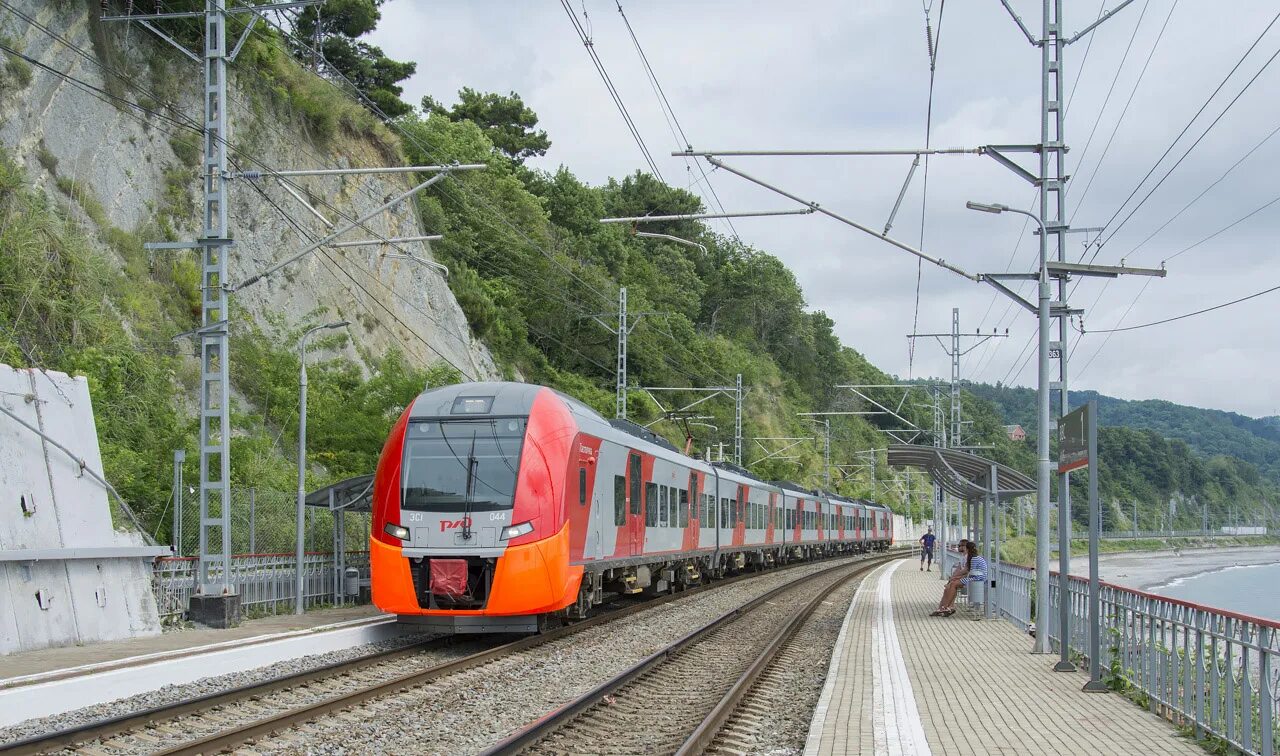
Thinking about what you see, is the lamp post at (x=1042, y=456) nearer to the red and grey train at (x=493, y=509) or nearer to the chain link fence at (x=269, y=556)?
the red and grey train at (x=493, y=509)

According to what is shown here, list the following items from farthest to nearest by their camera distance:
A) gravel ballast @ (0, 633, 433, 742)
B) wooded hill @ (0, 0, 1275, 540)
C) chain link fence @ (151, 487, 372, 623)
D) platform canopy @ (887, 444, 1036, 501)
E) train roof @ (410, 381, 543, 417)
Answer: wooded hill @ (0, 0, 1275, 540), platform canopy @ (887, 444, 1036, 501), chain link fence @ (151, 487, 372, 623), train roof @ (410, 381, 543, 417), gravel ballast @ (0, 633, 433, 742)

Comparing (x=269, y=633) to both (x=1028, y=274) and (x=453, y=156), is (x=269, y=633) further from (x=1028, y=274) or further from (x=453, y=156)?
(x=453, y=156)

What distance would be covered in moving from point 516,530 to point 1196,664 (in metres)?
7.93

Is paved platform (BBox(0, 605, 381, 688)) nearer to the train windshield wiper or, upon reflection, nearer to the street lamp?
the train windshield wiper

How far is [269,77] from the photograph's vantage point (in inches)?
1330

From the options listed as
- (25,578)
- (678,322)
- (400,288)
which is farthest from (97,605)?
(678,322)

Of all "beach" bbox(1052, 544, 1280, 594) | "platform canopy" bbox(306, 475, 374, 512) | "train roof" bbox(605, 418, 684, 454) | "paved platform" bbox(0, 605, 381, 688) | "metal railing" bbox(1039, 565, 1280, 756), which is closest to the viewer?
"metal railing" bbox(1039, 565, 1280, 756)

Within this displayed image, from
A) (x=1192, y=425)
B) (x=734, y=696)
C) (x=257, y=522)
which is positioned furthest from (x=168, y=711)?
(x=1192, y=425)

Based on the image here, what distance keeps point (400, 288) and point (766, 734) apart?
3083 centimetres

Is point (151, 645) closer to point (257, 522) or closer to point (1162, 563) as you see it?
point (257, 522)

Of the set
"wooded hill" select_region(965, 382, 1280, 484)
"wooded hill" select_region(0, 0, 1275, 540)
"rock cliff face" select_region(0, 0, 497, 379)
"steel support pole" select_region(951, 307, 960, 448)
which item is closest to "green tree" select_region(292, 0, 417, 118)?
"wooded hill" select_region(0, 0, 1275, 540)

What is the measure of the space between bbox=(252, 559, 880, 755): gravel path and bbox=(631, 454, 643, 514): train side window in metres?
2.93

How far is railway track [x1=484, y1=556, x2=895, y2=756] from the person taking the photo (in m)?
8.96

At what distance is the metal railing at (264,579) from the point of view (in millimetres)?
16234
